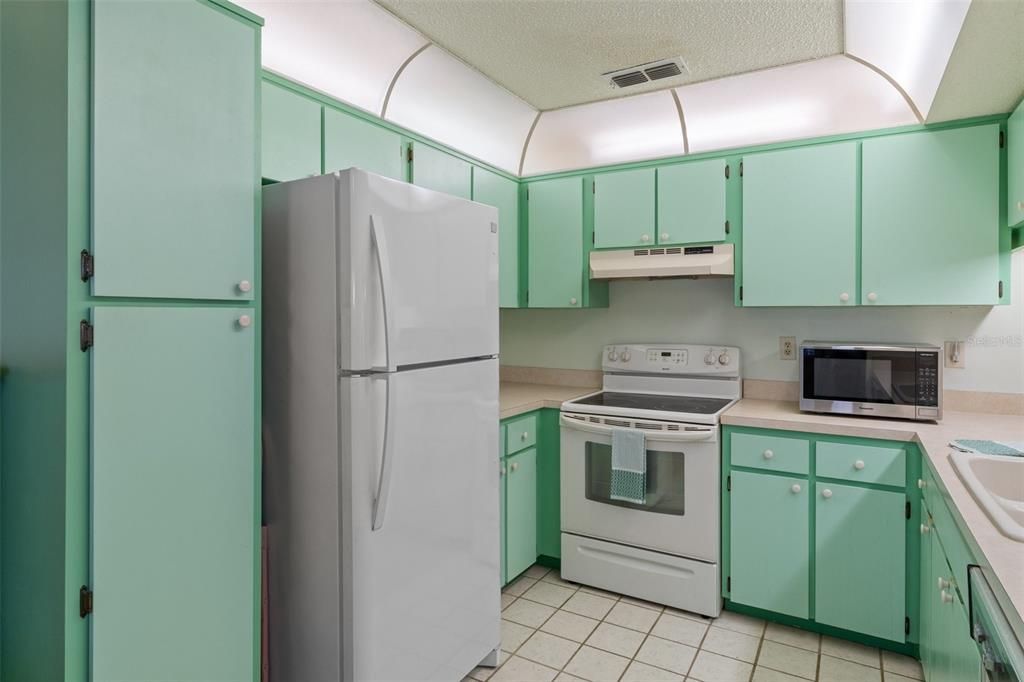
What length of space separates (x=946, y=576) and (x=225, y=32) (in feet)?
8.02

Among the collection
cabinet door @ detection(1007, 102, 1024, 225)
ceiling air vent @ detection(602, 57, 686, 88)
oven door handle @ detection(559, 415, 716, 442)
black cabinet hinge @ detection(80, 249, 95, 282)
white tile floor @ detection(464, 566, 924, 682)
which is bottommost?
white tile floor @ detection(464, 566, 924, 682)

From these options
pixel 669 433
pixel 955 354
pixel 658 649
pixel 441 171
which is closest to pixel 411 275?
pixel 441 171

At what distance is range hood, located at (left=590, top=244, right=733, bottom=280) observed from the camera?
2967mm

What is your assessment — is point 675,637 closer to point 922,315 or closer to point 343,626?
point 343,626

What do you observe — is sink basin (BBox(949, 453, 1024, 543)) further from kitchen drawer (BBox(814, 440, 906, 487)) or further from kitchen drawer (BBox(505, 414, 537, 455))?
kitchen drawer (BBox(505, 414, 537, 455))

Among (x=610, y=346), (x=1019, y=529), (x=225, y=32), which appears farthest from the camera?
(x=610, y=346)

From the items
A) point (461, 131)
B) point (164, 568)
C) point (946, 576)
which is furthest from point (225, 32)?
point (946, 576)

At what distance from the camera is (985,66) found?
75.5 inches

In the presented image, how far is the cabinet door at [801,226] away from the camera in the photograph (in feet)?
8.92

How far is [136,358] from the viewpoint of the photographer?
1.43 metres

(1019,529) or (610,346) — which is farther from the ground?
(610,346)

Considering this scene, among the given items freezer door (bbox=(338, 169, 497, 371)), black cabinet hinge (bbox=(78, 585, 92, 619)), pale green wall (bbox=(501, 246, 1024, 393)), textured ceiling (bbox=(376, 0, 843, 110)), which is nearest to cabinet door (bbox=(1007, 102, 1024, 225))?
pale green wall (bbox=(501, 246, 1024, 393))

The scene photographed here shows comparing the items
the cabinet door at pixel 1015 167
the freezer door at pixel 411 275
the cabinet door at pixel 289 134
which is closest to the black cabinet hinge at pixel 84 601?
the freezer door at pixel 411 275

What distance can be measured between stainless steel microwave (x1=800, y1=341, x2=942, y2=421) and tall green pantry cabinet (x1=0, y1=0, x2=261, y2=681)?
2.31 m
